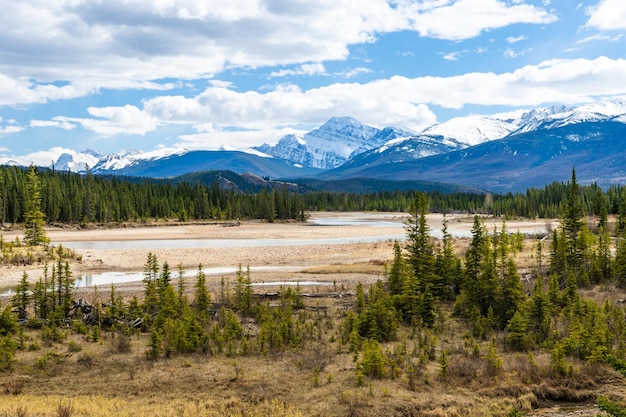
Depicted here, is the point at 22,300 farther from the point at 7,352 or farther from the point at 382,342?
the point at 382,342

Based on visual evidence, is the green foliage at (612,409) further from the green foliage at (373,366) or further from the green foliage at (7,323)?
the green foliage at (7,323)

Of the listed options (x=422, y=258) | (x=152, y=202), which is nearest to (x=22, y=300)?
(x=422, y=258)

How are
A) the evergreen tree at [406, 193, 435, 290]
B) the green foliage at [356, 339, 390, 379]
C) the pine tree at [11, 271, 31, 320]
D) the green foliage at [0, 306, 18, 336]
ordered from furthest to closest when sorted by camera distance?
the evergreen tree at [406, 193, 435, 290]
the pine tree at [11, 271, 31, 320]
the green foliage at [0, 306, 18, 336]
the green foliage at [356, 339, 390, 379]

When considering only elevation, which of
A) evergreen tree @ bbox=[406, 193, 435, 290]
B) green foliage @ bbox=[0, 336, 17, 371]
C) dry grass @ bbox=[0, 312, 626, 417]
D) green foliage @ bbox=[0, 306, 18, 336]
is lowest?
dry grass @ bbox=[0, 312, 626, 417]

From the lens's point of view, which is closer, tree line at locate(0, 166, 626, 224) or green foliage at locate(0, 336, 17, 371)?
green foliage at locate(0, 336, 17, 371)

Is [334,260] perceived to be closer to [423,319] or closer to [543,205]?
[423,319]

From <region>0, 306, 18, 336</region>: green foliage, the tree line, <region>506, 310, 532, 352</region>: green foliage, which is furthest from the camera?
the tree line

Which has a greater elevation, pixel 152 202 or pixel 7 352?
pixel 152 202

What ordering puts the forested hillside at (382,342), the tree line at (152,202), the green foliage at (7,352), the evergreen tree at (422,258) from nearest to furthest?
1. the forested hillside at (382,342)
2. the green foliage at (7,352)
3. the evergreen tree at (422,258)
4. the tree line at (152,202)

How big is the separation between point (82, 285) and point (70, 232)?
6774 cm

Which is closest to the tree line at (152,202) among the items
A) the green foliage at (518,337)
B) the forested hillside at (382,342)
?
the forested hillside at (382,342)

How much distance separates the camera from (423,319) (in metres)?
26.8

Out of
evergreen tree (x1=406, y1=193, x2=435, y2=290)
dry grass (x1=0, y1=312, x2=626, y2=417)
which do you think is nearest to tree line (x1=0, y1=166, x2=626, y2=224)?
evergreen tree (x1=406, y1=193, x2=435, y2=290)

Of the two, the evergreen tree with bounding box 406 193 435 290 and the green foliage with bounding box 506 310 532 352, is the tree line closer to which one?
the evergreen tree with bounding box 406 193 435 290
